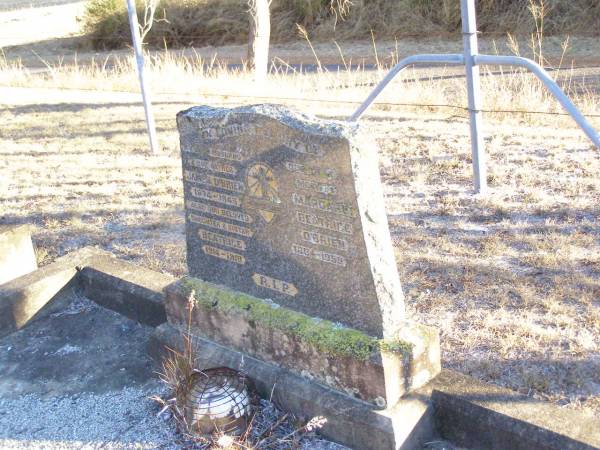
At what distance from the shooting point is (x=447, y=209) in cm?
Answer: 559

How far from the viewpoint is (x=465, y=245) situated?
16.2ft

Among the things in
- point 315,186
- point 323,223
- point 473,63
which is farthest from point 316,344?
point 473,63

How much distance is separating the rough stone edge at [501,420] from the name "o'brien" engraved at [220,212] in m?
1.13

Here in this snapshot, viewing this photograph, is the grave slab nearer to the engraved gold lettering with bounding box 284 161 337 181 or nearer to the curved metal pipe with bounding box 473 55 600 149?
the engraved gold lettering with bounding box 284 161 337 181

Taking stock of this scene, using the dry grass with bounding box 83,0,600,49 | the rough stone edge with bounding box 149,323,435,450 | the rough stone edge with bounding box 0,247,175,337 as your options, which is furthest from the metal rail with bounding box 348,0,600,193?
the dry grass with bounding box 83,0,600,49

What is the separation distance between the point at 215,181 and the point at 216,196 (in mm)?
75

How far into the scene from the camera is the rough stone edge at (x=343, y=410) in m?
3.02

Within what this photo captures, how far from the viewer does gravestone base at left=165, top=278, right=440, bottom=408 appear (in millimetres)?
3037

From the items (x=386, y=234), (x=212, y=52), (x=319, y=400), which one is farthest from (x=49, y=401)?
(x=212, y=52)

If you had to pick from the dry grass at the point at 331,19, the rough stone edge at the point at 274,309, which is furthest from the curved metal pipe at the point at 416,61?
the dry grass at the point at 331,19

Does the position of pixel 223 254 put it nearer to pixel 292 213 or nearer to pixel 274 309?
pixel 274 309

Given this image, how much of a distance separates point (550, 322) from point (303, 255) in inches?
58.1

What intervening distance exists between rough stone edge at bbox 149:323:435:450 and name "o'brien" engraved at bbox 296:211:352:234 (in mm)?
719

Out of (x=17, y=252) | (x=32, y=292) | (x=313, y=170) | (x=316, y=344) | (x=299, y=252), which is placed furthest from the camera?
(x=17, y=252)
